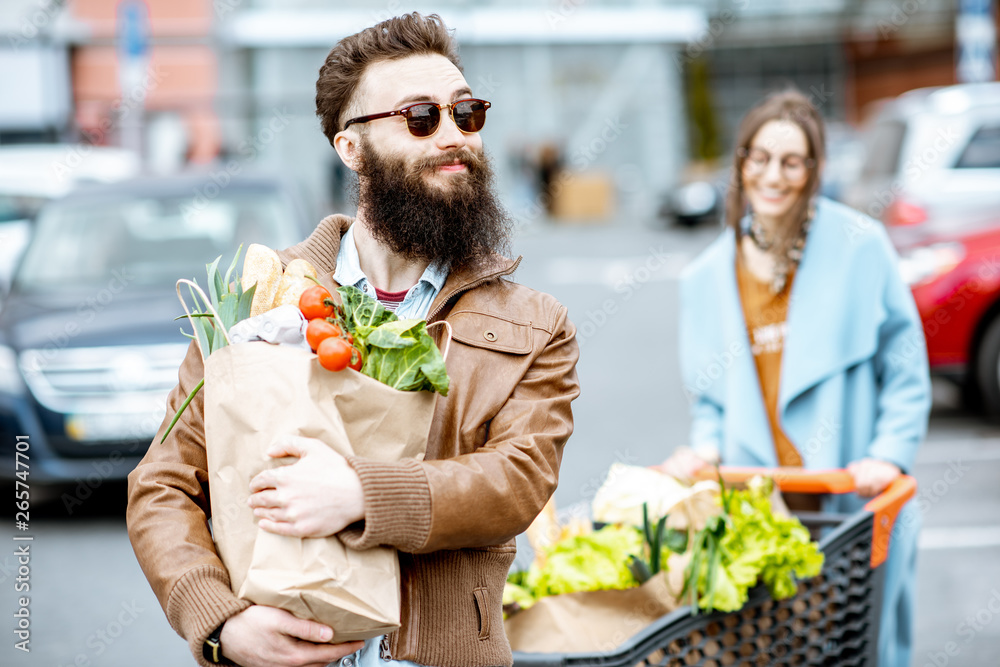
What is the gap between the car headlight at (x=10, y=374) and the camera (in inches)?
254

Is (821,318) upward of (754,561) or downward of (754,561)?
upward

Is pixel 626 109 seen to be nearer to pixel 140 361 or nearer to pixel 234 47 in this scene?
pixel 234 47

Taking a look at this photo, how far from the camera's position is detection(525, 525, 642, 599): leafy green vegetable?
2.56 metres

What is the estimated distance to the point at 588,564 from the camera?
8.51ft

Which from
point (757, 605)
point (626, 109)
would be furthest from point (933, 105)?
point (626, 109)

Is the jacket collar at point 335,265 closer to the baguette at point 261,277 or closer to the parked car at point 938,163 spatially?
the baguette at point 261,277

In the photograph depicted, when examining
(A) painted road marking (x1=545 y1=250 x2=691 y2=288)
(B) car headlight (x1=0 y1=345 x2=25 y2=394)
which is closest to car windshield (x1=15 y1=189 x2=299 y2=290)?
(B) car headlight (x1=0 y1=345 x2=25 y2=394)

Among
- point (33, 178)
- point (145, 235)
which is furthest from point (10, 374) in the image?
A: point (33, 178)

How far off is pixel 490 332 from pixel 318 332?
0.41 m

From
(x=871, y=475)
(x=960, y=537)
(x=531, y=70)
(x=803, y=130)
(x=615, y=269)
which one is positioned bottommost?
(x=960, y=537)

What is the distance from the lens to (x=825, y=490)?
2.89 m

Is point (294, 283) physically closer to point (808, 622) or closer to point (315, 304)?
point (315, 304)

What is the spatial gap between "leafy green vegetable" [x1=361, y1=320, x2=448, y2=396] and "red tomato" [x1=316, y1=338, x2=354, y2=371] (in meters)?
0.08

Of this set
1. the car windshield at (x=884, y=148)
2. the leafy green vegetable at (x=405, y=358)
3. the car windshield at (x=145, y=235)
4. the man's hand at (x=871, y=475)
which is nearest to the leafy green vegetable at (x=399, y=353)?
the leafy green vegetable at (x=405, y=358)
